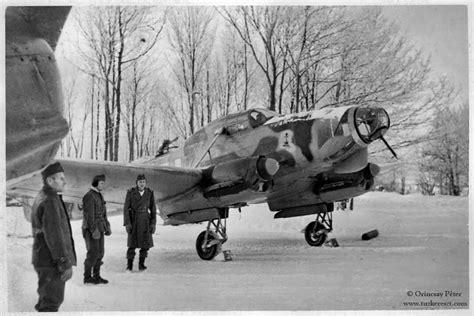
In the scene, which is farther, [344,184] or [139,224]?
[344,184]

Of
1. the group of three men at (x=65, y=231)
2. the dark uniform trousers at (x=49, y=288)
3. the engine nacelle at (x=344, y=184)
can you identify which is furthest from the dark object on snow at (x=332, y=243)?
the dark uniform trousers at (x=49, y=288)

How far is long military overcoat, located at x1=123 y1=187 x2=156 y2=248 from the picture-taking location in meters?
7.23

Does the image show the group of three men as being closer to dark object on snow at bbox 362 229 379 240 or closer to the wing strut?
the wing strut

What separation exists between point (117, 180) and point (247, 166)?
2.00 m

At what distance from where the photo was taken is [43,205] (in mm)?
4801

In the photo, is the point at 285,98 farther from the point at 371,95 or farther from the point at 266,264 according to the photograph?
the point at 266,264

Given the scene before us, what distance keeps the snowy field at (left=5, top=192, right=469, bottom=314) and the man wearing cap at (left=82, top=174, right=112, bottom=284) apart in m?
0.19

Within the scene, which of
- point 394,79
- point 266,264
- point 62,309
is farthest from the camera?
point 394,79

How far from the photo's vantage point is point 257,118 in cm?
887

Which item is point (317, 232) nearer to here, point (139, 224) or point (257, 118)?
point (257, 118)

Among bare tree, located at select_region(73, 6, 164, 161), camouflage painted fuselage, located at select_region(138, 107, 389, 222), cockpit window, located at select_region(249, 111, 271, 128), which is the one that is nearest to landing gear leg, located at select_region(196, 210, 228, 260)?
camouflage painted fuselage, located at select_region(138, 107, 389, 222)

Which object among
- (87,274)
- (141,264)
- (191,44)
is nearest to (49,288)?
(87,274)

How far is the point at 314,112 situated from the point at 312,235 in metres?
3.20

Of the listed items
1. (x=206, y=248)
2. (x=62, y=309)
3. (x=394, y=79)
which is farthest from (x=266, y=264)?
(x=394, y=79)
